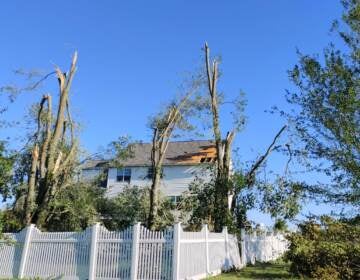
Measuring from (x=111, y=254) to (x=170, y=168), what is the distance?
78.6 feet

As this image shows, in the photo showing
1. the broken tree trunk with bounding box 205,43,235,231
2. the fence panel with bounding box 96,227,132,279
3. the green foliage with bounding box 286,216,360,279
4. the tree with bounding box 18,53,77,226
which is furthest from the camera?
the broken tree trunk with bounding box 205,43,235,231

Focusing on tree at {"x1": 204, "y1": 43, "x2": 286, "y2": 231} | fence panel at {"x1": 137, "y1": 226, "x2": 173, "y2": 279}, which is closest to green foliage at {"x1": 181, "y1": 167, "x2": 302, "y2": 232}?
tree at {"x1": 204, "y1": 43, "x2": 286, "y2": 231}

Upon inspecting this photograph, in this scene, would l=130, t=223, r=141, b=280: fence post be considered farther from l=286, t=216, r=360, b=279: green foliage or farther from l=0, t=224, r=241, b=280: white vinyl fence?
l=286, t=216, r=360, b=279: green foliage

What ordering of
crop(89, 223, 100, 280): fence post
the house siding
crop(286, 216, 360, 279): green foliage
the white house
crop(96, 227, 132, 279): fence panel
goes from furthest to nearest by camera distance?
the white house < the house siding < crop(89, 223, 100, 280): fence post < crop(96, 227, 132, 279): fence panel < crop(286, 216, 360, 279): green foliage

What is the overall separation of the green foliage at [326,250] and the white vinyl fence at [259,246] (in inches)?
96.9

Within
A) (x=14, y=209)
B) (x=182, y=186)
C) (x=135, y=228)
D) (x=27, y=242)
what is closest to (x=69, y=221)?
(x=14, y=209)

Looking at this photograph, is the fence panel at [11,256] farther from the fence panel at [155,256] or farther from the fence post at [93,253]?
the fence panel at [155,256]

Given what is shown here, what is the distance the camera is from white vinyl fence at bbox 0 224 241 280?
13.0 metres

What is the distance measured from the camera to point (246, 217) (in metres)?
23.2

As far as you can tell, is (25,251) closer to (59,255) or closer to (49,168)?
(59,255)

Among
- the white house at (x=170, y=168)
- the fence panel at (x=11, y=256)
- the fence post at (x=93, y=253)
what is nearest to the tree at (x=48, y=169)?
the fence panel at (x=11, y=256)

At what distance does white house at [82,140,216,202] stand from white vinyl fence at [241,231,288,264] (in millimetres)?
8316

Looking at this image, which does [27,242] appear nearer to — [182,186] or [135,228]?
[135,228]

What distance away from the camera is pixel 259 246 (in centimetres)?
2611
